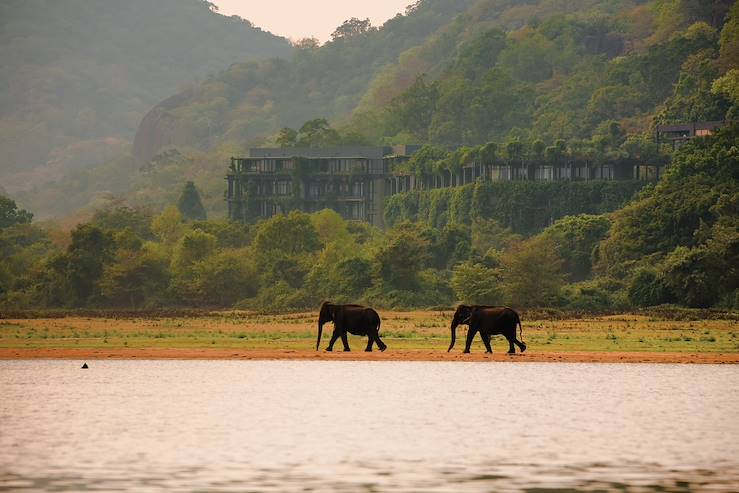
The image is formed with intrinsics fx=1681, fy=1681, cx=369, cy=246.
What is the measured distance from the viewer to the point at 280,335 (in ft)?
295

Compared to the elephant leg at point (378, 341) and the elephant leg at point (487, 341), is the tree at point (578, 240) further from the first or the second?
the elephant leg at point (487, 341)

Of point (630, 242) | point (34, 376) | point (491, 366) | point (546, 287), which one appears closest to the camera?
point (34, 376)

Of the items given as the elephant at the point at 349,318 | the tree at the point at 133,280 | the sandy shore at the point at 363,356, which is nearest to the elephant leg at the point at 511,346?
the sandy shore at the point at 363,356

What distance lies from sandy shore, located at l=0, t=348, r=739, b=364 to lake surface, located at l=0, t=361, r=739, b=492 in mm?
2070

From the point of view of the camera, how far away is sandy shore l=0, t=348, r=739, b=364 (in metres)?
72.8

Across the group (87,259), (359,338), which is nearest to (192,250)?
(87,259)

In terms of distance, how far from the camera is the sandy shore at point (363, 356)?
72812 millimetres

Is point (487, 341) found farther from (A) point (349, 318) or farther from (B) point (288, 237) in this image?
(B) point (288, 237)

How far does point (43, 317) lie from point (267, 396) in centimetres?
6187

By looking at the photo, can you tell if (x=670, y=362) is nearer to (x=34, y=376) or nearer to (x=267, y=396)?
(x=267, y=396)

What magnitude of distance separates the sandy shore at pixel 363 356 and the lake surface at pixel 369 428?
2.07 meters

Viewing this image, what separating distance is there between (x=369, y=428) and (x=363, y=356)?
23571 millimetres

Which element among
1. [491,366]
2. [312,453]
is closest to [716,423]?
[312,453]

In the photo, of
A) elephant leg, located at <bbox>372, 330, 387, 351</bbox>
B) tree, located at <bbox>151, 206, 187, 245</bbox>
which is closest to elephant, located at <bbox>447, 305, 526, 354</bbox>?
elephant leg, located at <bbox>372, 330, 387, 351</bbox>
